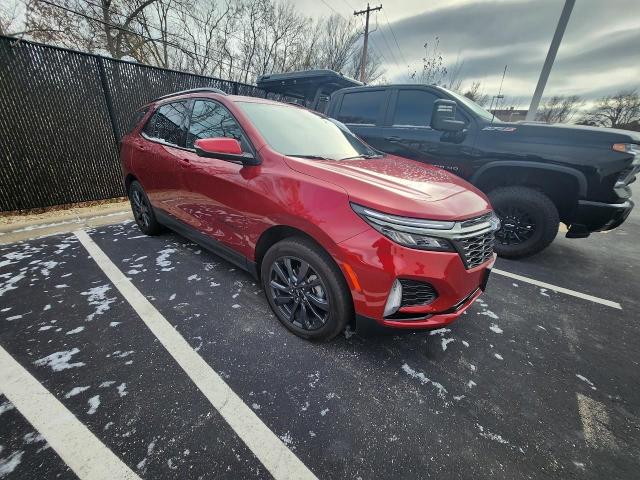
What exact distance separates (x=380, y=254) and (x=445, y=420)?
101 cm

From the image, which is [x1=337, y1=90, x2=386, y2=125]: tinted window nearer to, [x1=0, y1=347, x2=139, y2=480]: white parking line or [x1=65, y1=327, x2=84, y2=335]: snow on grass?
[x1=65, y1=327, x2=84, y2=335]: snow on grass

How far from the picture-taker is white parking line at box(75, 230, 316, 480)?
1.30m

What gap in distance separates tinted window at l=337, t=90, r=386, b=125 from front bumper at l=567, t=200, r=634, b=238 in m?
2.87

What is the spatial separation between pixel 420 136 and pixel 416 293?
2.95 m

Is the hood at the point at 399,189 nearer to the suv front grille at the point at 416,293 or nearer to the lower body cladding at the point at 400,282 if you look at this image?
the lower body cladding at the point at 400,282

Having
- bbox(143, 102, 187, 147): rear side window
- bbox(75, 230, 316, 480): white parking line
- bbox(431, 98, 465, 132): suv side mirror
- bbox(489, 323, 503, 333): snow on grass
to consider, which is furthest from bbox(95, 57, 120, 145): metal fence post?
bbox(489, 323, 503, 333): snow on grass

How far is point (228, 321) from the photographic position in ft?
7.33

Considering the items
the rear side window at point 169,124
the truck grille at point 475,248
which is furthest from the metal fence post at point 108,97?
the truck grille at point 475,248

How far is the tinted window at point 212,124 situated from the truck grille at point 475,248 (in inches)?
65.2

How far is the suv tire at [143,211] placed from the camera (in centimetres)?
355

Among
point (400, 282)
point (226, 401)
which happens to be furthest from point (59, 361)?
point (400, 282)

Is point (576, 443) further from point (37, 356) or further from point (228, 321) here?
point (37, 356)

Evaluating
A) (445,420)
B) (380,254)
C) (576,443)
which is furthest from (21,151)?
(576,443)

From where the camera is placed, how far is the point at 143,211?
3.70 metres
